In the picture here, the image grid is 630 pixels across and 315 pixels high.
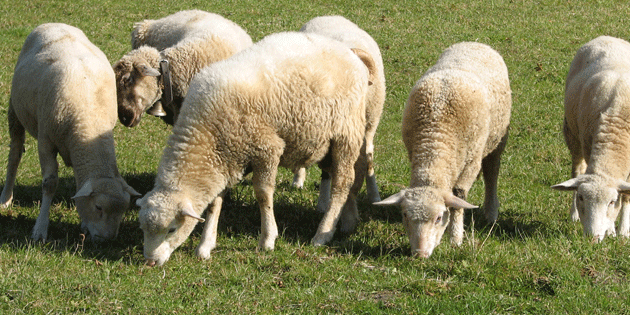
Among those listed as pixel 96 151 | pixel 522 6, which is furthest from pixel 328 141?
pixel 522 6

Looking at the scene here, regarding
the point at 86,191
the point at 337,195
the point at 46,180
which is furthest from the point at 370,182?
the point at 46,180

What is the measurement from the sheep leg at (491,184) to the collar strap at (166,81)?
12.6 feet

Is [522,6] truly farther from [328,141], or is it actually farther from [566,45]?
[328,141]

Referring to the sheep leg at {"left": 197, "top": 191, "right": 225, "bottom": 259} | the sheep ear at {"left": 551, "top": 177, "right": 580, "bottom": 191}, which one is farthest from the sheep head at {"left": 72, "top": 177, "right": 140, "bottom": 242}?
the sheep ear at {"left": 551, "top": 177, "right": 580, "bottom": 191}

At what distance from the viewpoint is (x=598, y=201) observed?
6.64 metres

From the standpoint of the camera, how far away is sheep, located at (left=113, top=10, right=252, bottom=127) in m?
7.97

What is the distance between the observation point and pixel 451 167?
6.58 meters

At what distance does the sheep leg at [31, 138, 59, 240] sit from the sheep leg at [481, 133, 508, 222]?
4809 mm

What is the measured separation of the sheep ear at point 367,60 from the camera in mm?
7402

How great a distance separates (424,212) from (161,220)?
2.31 meters

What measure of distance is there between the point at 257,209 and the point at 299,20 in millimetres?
10437

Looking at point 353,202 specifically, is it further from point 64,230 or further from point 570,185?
point 64,230

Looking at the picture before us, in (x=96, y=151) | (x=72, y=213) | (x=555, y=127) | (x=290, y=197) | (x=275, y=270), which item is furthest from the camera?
(x=555, y=127)

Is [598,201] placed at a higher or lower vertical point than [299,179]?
higher
